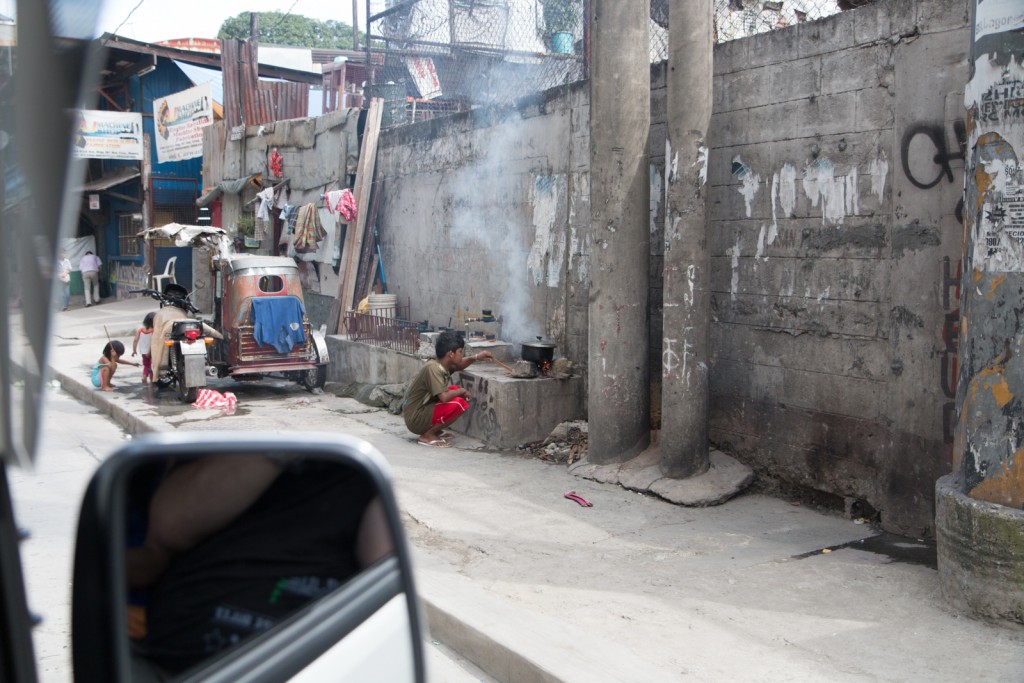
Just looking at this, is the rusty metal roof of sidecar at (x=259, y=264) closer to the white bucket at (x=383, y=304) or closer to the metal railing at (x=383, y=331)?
the metal railing at (x=383, y=331)

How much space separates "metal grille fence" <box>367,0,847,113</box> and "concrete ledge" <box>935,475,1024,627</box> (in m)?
4.19

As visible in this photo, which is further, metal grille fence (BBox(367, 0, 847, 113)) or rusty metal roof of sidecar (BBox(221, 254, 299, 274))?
rusty metal roof of sidecar (BBox(221, 254, 299, 274))

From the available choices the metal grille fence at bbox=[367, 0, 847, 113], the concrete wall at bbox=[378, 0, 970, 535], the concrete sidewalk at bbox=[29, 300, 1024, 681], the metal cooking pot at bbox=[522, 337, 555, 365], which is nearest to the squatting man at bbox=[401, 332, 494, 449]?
the metal cooking pot at bbox=[522, 337, 555, 365]

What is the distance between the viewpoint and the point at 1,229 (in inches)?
48.5

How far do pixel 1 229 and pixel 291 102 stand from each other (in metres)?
19.1

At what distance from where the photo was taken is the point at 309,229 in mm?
15211

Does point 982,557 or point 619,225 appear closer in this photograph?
point 982,557

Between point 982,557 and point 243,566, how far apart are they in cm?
420

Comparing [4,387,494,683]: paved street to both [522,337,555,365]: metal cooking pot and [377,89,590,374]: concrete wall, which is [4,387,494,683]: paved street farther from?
[377,89,590,374]: concrete wall

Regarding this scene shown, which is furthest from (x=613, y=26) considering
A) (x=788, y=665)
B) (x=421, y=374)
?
(x=788, y=665)

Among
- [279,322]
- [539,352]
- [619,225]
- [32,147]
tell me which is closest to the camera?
[32,147]

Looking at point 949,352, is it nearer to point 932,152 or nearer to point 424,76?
point 932,152

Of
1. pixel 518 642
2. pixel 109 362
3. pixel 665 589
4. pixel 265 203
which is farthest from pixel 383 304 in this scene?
pixel 518 642

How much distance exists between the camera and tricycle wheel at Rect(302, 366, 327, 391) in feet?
40.6
